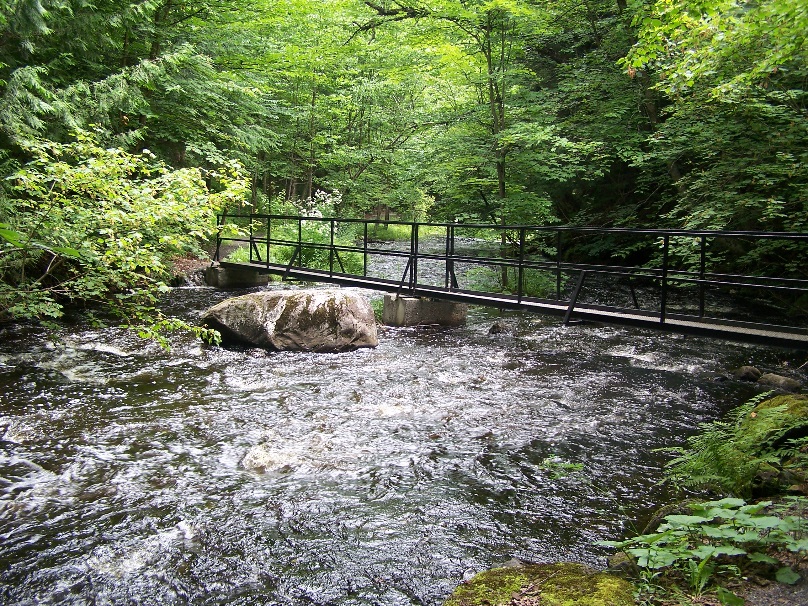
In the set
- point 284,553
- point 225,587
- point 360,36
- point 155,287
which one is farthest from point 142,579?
point 360,36

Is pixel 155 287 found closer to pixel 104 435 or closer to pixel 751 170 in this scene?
pixel 104 435

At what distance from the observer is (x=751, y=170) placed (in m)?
9.40

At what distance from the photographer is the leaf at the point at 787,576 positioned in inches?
103

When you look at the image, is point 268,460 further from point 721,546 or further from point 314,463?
point 721,546

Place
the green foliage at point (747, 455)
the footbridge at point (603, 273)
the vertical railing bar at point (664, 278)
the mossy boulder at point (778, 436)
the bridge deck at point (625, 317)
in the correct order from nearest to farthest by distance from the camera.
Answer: the mossy boulder at point (778, 436), the green foliage at point (747, 455), the bridge deck at point (625, 317), the vertical railing bar at point (664, 278), the footbridge at point (603, 273)

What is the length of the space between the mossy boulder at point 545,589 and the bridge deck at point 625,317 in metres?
4.28

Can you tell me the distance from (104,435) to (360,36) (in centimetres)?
1688

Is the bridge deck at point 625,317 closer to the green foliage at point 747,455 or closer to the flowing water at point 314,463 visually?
the flowing water at point 314,463

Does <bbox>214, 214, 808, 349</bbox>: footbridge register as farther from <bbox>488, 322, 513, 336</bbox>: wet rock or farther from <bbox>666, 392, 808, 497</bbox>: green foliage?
<bbox>666, 392, 808, 497</bbox>: green foliage

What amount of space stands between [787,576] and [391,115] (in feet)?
72.5

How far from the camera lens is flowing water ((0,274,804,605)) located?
153 inches

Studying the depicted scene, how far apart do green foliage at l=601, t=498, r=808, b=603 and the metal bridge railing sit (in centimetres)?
384

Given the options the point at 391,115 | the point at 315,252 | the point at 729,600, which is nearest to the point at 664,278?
the point at 729,600

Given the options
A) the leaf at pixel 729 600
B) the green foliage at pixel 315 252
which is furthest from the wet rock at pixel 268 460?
the green foliage at pixel 315 252
